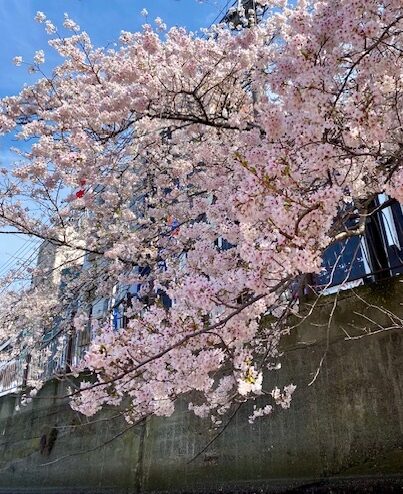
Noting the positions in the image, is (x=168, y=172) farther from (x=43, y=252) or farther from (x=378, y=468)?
(x=378, y=468)

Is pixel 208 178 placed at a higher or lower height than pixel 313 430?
higher

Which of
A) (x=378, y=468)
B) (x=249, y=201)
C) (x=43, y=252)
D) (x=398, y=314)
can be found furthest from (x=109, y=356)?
(x=43, y=252)

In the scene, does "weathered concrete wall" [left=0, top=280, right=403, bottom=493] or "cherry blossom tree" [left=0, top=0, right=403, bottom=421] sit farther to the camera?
"weathered concrete wall" [left=0, top=280, right=403, bottom=493]

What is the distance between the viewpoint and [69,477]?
27.8ft

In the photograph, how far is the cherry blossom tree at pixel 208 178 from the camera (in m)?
3.12

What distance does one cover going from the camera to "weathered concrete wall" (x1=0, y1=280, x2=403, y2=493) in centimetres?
486

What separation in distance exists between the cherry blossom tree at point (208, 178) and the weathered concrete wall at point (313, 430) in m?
0.34

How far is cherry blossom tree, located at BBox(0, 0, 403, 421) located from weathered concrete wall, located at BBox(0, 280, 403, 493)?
338mm

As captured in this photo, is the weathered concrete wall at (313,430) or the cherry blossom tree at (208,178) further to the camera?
A: the weathered concrete wall at (313,430)

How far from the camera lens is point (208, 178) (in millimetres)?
6969

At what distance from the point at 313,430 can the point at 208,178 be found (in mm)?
3809

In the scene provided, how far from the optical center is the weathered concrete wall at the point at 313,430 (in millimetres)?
4855

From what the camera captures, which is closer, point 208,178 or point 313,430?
point 313,430

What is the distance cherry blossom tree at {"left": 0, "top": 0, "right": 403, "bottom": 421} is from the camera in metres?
3.12
